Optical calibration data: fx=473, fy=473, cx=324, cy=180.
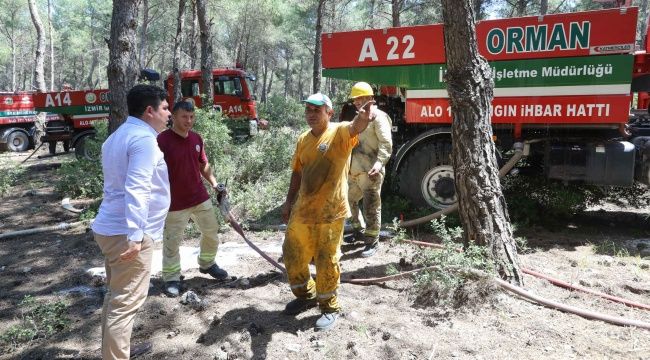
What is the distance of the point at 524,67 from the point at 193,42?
46.0 feet

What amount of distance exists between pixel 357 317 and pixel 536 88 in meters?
3.66

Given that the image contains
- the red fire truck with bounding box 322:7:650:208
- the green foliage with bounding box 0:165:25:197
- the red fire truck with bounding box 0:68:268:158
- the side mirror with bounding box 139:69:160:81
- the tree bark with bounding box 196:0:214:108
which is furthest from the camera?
the red fire truck with bounding box 0:68:268:158

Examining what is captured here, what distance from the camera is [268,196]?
7.47 meters

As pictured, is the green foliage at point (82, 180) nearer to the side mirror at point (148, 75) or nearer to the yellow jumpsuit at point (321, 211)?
the side mirror at point (148, 75)

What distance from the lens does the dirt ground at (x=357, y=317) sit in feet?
10.1

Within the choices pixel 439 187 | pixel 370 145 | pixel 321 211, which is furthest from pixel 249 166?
pixel 321 211

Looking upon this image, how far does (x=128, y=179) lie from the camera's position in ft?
8.25

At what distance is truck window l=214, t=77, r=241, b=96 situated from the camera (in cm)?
1438

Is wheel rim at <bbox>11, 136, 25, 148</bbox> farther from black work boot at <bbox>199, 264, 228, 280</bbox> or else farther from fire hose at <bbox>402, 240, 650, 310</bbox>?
fire hose at <bbox>402, 240, 650, 310</bbox>

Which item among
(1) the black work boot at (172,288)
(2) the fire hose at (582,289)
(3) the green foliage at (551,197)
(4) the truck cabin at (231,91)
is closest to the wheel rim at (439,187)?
(3) the green foliage at (551,197)

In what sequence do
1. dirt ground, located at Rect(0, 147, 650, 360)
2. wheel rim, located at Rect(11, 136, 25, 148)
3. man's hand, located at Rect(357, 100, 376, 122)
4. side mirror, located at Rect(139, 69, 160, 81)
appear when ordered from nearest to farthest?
man's hand, located at Rect(357, 100, 376, 122) → dirt ground, located at Rect(0, 147, 650, 360) → side mirror, located at Rect(139, 69, 160, 81) → wheel rim, located at Rect(11, 136, 25, 148)

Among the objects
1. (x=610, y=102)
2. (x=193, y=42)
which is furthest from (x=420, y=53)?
(x=193, y=42)

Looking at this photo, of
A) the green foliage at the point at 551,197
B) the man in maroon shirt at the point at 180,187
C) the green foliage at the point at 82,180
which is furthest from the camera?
the green foliage at the point at 82,180

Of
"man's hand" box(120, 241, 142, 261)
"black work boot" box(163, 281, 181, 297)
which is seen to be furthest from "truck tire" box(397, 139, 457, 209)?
"man's hand" box(120, 241, 142, 261)
